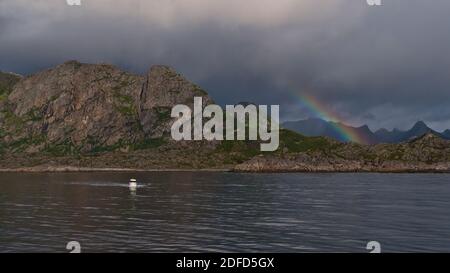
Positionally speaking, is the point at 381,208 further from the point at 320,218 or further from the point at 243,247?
the point at 243,247

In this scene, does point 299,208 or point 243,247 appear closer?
point 243,247

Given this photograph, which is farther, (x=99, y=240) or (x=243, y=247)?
(x=99, y=240)

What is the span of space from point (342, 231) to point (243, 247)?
884 inches

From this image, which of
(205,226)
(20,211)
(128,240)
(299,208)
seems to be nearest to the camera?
(128,240)

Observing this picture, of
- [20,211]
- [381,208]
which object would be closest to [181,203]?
[20,211]

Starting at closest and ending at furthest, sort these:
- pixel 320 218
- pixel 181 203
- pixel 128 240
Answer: pixel 128 240 → pixel 320 218 → pixel 181 203

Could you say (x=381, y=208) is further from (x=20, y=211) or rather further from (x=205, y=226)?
(x=20, y=211)

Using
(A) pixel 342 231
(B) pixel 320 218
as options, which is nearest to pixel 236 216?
(B) pixel 320 218

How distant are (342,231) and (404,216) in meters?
28.3
